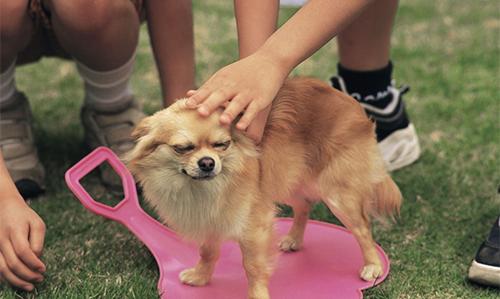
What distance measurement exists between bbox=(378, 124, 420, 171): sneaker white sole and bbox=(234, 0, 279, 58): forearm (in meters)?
0.86

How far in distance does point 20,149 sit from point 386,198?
3.46 ft

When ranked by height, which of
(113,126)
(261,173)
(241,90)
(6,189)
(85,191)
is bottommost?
(113,126)

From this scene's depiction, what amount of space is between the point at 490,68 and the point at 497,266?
161 cm

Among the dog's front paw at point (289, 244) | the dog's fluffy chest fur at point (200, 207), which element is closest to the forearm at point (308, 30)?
the dog's fluffy chest fur at point (200, 207)

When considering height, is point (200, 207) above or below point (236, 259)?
above

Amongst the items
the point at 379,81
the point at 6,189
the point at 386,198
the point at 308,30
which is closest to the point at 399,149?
the point at 379,81

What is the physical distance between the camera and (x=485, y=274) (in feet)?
5.35

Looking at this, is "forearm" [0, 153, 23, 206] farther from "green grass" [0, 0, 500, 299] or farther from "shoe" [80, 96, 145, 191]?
"shoe" [80, 96, 145, 191]

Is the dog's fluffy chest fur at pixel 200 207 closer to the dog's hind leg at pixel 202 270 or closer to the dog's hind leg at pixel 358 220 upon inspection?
the dog's hind leg at pixel 202 270

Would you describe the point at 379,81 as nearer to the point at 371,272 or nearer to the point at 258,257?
the point at 371,272

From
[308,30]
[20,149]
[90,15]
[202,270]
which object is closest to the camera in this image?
[308,30]

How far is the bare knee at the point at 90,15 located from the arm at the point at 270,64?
64cm

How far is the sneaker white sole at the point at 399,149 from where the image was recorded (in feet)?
7.45

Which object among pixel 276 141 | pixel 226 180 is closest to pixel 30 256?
pixel 226 180
